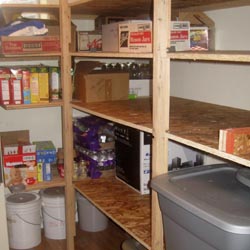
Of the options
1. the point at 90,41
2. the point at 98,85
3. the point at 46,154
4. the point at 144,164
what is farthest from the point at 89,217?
the point at 90,41

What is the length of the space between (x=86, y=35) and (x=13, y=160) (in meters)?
0.98

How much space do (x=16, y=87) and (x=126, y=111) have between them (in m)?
0.82

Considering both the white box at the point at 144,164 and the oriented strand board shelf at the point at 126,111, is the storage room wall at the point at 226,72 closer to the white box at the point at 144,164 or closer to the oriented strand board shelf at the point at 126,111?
the oriented strand board shelf at the point at 126,111

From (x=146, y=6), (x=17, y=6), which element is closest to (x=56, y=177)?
(x=17, y=6)

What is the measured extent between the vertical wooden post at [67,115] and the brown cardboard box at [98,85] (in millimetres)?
82

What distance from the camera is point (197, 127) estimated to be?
4.89 feet

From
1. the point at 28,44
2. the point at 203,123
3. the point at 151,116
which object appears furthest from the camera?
the point at 28,44

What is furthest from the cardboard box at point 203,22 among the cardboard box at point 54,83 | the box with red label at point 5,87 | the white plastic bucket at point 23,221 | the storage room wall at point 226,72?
the white plastic bucket at point 23,221

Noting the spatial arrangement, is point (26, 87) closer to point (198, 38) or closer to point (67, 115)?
point (67, 115)

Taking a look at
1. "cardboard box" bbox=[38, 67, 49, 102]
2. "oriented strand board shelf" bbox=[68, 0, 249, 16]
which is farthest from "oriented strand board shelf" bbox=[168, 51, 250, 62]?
"cardboard box" bbox=[38, 67, 49, 102]

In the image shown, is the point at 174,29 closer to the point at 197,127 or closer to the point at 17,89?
the point at 197,127

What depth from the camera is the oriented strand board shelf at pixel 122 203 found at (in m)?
1.74

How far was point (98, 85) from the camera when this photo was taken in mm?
2350

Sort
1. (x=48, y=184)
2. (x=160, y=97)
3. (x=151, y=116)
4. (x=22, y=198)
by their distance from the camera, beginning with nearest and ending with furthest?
(x=160, y=97) → (x=151, y=116) → (x=48, y=184) → (x=22, y=198)
